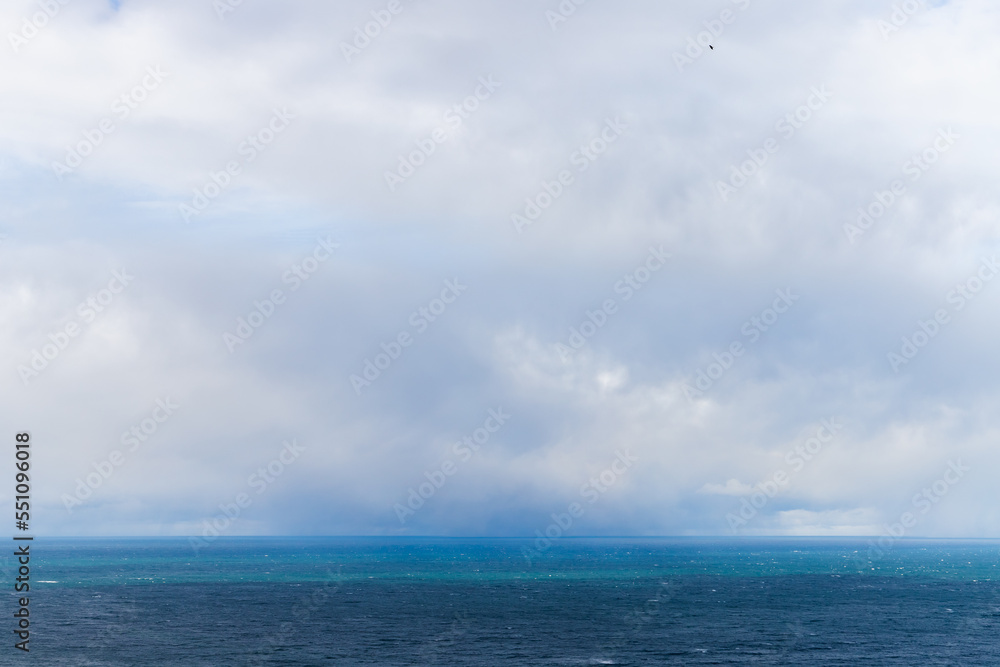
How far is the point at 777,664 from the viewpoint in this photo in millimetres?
102625

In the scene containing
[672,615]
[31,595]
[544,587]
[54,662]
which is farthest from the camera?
[544,587]

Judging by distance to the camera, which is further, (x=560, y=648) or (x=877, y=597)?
(x=877, y=597)

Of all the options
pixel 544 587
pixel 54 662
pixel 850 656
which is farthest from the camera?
pixel 544 587

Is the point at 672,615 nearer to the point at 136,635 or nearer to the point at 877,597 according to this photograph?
the point at 877,597

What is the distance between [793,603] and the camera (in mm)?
165500

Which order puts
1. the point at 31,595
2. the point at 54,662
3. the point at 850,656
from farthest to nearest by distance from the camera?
the point at 31,595, the point at 850,656, the point at 54,662

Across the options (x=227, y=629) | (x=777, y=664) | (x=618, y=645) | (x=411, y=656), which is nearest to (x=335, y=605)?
(x=227, y=629)

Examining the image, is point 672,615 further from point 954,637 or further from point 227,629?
point 227,629

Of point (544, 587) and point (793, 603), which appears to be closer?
point (793, 603)

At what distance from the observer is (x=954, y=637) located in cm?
12431

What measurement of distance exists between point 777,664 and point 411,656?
46.7 m

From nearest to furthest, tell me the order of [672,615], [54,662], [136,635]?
[54,662] < [136,635] < [672,615]

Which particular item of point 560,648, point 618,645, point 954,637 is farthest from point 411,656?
point 954,637

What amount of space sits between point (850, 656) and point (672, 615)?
40.2m
